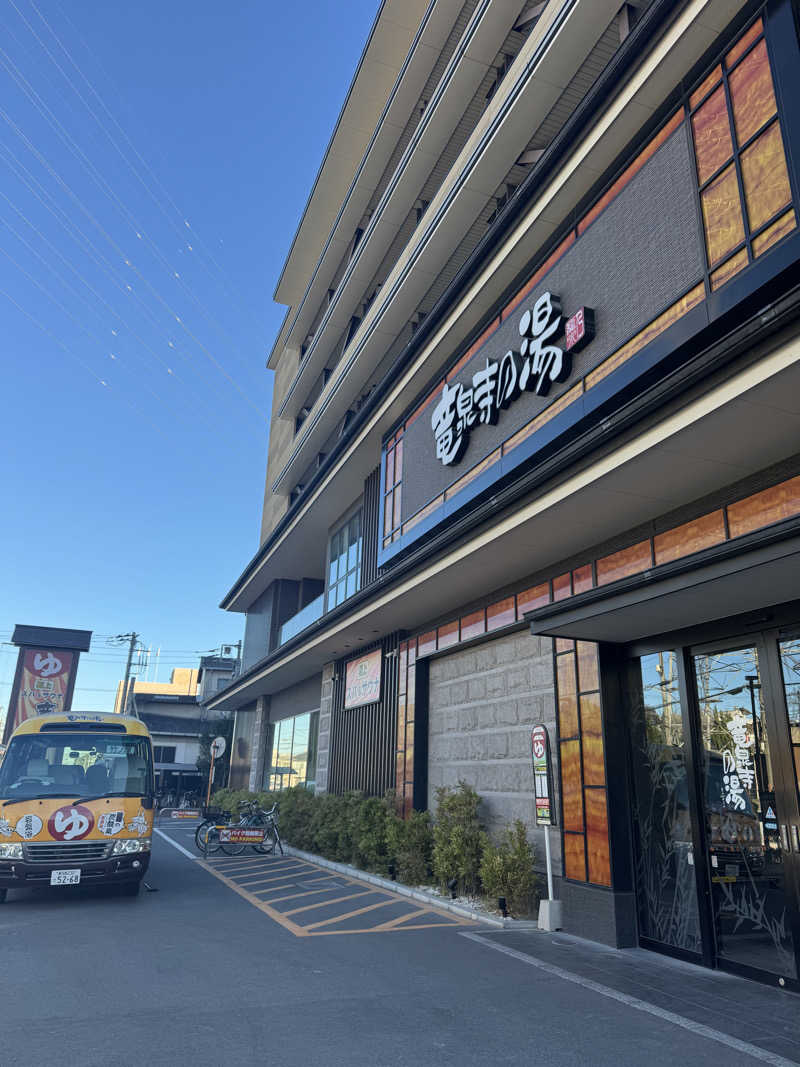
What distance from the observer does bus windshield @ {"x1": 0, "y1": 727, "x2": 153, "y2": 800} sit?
410 inches

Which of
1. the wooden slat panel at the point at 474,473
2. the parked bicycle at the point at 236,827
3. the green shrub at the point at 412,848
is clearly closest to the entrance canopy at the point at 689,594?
the wooden slat panel at the point at 474,473

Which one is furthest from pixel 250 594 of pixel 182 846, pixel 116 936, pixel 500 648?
pixel 116 936

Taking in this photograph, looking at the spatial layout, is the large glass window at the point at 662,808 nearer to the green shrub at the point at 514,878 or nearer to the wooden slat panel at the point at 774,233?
the green shrub at the point at 514,878

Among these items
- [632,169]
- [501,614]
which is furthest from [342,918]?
[632,169]

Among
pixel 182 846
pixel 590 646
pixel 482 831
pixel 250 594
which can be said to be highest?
pixel 250 594

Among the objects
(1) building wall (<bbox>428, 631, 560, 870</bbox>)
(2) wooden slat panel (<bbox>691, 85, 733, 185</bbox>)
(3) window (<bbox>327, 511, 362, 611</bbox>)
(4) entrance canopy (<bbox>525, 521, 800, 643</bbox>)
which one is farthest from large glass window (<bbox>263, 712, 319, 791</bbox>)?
(2) wooden slat panel (<bbox>691, 85, 733, 185</bbox>)

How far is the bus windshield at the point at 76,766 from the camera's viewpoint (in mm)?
10422

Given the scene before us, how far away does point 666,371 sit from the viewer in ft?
23.7

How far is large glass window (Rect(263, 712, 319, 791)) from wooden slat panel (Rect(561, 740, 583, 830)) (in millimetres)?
12858

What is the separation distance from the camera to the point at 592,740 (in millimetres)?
8984

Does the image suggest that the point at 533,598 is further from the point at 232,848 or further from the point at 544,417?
the point at 232,848

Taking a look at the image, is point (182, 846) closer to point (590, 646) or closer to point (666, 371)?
point (590, 646)

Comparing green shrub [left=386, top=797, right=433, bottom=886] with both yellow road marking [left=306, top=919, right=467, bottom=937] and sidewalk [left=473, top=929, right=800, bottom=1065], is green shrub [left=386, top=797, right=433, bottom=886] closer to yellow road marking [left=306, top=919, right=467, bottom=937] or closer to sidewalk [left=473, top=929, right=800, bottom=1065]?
yellow road marking [left=306, top=919, right=467, bottom=937]

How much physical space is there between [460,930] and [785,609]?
17.8 feet
